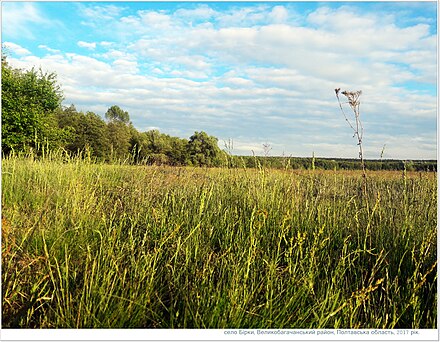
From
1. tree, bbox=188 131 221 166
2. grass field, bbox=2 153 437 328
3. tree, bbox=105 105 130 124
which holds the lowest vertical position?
grass field, bbox=2 153 437 328

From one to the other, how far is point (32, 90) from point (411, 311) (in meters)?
24.6

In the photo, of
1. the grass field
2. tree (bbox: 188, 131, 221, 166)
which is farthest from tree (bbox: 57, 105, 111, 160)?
the grass field

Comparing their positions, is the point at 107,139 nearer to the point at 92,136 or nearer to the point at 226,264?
the point at 92,136

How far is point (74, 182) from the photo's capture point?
4.50m

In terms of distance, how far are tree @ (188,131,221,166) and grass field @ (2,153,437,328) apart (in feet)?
2.57

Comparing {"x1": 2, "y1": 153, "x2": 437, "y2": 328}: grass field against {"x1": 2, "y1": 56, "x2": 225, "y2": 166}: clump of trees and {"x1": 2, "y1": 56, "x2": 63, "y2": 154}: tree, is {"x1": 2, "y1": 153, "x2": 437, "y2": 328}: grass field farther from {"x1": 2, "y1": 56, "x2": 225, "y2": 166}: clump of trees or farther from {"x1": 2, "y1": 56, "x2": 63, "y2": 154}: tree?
{"x1": 2, "y1": 56, "x2": 63, "y2": 154}: tree

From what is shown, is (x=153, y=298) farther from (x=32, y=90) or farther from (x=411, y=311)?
(x=32, y=90)

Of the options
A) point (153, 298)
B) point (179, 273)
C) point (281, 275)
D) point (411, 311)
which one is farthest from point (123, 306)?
point (411, 311)

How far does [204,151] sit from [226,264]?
3577 mm

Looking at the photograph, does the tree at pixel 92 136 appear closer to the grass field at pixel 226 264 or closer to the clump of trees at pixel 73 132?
the clump of trees at pixel 73 132

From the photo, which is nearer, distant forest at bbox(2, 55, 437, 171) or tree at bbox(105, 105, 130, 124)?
distant forest at bbox(2, 55, 437, 171)

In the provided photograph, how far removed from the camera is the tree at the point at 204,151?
5125 millimetres

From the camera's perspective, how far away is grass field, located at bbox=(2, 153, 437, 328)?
205cm

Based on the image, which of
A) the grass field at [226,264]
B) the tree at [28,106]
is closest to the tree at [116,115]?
the grass field at [226,264]
